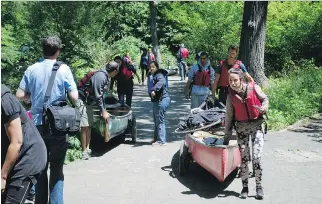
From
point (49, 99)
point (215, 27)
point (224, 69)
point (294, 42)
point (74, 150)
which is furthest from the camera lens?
point (215, 27)

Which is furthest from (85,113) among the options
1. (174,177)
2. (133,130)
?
(174,177)

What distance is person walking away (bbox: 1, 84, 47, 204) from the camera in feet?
11.5

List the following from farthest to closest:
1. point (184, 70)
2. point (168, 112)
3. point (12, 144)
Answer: point (184, 70) < point (168, 112) < point (12, 144)

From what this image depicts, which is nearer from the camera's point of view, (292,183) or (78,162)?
(292,183)

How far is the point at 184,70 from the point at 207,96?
13.6 meters

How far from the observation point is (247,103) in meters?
5.91

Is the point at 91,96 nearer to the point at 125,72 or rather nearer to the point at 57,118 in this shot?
the point at 125,72

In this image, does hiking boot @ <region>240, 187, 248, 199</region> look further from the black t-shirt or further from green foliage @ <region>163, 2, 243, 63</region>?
green foliage @ <region>163, 2, 243, 63</region>

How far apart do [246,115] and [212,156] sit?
93 cm

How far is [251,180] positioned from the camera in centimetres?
725

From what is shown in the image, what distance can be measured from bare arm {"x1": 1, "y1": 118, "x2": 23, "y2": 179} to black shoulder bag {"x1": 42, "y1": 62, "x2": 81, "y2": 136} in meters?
1.27

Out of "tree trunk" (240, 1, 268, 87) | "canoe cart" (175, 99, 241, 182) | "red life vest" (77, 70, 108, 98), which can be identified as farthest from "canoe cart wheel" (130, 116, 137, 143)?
"tree trunk" (240, 1, 268, 87)

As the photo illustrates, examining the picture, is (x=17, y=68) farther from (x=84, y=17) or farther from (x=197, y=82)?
(x=197, y=82)

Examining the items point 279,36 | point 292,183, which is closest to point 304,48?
point 279,36
